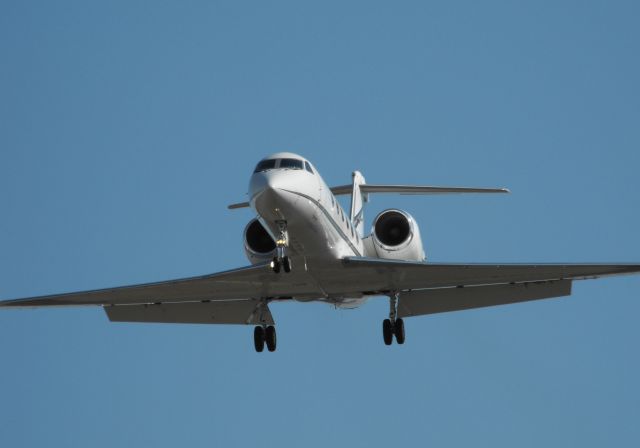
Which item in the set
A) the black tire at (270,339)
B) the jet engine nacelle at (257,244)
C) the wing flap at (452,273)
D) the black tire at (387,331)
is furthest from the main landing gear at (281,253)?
the black tire at (387,331)

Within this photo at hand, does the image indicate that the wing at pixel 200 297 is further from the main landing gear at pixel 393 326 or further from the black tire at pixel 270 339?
the main landing gear at pixel 393 326

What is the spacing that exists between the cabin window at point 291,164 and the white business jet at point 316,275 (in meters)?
0.02

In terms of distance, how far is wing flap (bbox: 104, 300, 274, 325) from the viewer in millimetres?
28422

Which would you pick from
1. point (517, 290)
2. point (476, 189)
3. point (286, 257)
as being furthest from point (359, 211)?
point (286, 257)

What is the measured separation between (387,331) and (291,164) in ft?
16.7

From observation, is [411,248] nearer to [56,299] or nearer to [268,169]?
[268,169]

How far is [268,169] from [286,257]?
1.65m

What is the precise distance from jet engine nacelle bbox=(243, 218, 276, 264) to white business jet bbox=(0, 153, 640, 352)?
0.02 m

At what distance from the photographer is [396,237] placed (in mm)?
27656

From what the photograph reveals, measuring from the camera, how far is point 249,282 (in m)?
25.7

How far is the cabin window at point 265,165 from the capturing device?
23.7 meters

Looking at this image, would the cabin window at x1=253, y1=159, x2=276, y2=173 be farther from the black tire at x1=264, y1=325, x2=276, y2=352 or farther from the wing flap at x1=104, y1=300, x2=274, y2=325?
the wing flap at x1=104, y1=300, x2=274, y2=325

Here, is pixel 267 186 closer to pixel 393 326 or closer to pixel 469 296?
pixel 393 326

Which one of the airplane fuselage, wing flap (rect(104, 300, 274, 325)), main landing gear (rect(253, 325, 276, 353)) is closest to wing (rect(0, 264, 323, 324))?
wing flap (rect(104, 300, 274, 325))
